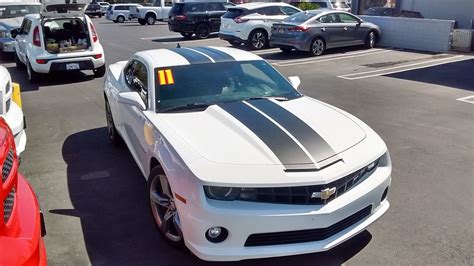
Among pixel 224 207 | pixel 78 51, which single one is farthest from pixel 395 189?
pixel 78 51

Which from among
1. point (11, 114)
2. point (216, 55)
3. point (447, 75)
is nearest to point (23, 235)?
point (11, 114)

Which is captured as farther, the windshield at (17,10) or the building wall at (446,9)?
the building wall at (446,9)

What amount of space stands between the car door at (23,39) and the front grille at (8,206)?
9.59 m

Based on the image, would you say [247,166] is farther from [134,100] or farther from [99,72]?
[99,72]

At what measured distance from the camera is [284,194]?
2.94 m

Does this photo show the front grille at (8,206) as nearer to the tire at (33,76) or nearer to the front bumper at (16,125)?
the front bumper at (16,125)

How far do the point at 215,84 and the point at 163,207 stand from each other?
1431 mm

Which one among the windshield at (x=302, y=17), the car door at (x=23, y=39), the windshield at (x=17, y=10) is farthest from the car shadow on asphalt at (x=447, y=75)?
the windshield at (x=17, y=10)

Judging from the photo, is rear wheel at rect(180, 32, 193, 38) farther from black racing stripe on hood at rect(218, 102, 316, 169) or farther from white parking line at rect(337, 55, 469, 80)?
black racing stripe on hood at rect(218, 102, 316, 169)

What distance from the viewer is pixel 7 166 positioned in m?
2.42

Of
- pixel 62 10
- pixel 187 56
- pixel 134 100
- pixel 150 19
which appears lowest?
pixel 150 19

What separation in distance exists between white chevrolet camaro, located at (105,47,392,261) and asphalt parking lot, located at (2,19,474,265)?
38 centimetres

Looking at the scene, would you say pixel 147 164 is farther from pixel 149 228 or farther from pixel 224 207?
pixel 224 207

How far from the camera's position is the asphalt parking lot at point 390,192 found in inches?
137
